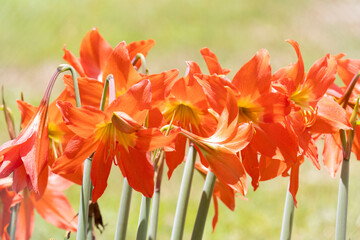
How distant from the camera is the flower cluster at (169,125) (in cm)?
62

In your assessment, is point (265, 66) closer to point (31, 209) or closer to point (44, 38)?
point (31, 209)

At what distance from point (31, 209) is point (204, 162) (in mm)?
284

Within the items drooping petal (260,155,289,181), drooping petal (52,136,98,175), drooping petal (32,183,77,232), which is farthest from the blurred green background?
drooping petal (52,136,98,175)

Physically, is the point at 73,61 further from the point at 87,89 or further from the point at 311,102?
the point at 311,102

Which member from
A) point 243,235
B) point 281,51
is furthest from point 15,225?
point 281,51

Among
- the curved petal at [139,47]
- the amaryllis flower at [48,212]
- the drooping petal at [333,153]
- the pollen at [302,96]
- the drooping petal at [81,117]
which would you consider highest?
the curved petal at [139,47]

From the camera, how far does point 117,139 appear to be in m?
0.66

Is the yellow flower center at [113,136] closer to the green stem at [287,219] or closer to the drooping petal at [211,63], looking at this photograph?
the drooping petal at [211,63]

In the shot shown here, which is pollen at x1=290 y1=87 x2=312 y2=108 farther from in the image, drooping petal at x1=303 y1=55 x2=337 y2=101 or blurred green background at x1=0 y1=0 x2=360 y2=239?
blurred green background at x1=0 y1=0 x2=360 y2=239

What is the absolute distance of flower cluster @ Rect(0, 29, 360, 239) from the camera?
24.3 inches

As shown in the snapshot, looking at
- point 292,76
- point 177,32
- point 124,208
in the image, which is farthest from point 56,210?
point 177,32

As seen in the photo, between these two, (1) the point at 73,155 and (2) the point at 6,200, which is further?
(2) the point at 6,200

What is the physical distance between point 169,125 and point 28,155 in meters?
0.16

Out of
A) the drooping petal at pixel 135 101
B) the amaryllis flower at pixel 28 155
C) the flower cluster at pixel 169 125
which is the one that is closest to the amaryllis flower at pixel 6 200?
the flower cluster at pixel 169 125
